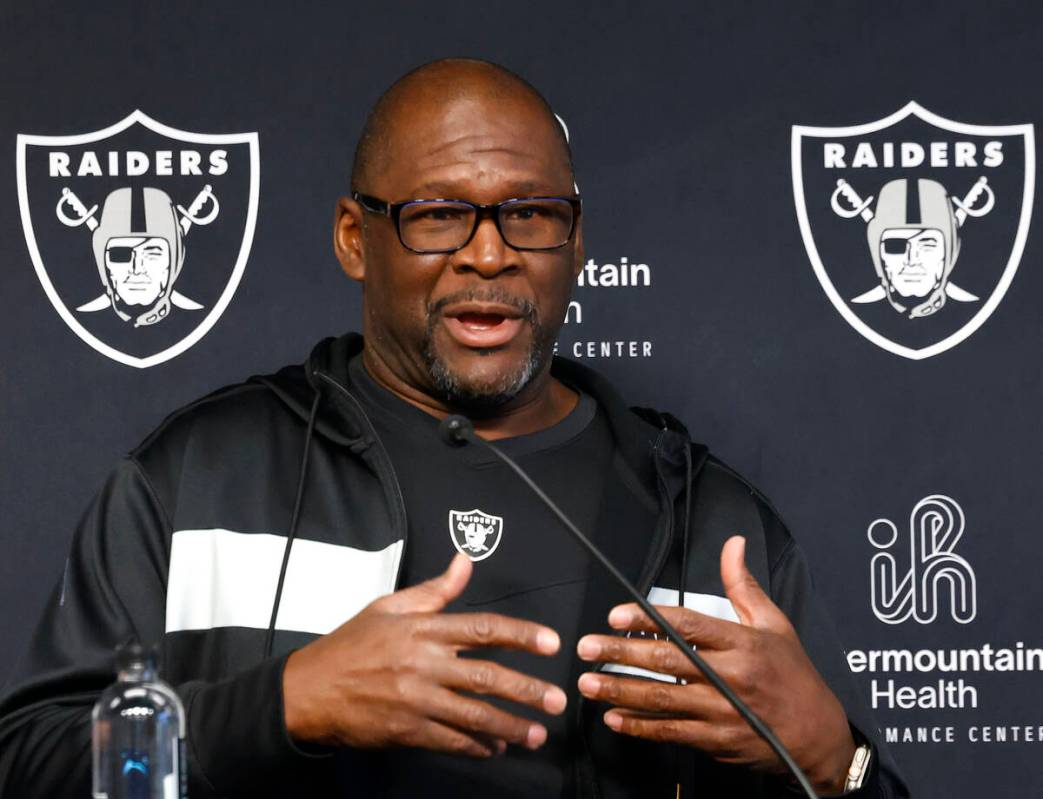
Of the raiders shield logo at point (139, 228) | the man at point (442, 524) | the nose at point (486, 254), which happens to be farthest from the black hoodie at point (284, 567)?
the raiders shield logo at point (139, 228)

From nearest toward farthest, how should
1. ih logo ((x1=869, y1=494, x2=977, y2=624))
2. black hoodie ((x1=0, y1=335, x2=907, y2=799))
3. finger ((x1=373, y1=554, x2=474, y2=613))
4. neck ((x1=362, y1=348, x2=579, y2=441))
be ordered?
finger ((x1=373, y1=554, x2=474, y2=613)) < black hoodie ((x1=0, y1=335, x2=907, y2=799)) < neck ((x1=362, y1=348, x2=579, y2=441)) < ih logo ((x1=869, y1=494, x2=977, y2=624))

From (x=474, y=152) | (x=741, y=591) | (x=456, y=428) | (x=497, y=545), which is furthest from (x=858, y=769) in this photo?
(x=474, y=152)

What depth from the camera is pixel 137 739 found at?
1.30 meters

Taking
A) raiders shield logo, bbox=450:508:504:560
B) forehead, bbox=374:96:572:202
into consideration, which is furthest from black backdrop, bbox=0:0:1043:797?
raiders shield logo, bbox=450:508:504:560

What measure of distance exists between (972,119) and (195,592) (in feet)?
4.49

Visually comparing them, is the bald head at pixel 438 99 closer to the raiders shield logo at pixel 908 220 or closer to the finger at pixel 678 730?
Answer: the raiders shield logo at pixel 908 220

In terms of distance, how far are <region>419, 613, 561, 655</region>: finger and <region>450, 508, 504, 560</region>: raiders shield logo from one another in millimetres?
445

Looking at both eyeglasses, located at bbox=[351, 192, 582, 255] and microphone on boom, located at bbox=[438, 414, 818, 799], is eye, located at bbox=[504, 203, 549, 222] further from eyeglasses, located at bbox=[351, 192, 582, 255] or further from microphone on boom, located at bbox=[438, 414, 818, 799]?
microphone on boom, located at bbox=[438, 414, 818, 799]

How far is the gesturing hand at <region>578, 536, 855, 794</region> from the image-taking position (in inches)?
55.1

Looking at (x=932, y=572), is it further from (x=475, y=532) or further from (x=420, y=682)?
(x=420, y=682)

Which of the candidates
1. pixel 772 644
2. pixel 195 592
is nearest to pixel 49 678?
pixel 195 592

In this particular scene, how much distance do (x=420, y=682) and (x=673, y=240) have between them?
1142 mm

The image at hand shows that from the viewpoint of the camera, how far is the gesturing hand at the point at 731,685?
1398mm

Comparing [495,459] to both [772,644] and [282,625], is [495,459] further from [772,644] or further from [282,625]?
[772,644]
